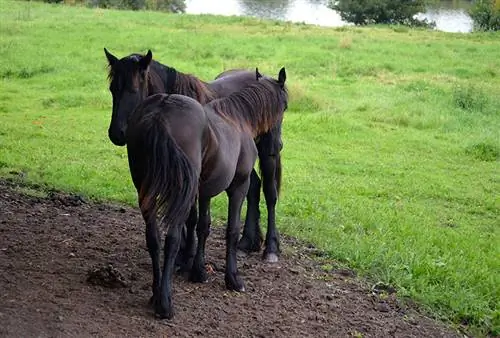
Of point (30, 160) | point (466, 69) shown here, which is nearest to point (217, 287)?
point (30, 160)

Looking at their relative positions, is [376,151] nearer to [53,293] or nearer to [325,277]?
[325,277]

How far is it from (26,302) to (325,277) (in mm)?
2434

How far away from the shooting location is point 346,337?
14.6 feet

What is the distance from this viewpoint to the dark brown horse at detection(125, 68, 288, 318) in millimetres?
3861

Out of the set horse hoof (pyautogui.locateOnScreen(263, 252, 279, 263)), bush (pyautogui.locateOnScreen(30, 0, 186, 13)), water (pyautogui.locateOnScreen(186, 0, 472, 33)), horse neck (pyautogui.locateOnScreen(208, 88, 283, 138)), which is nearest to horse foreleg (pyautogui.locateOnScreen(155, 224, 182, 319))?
horse neck (pyautogui.locateOnScreen(208, 88, 283, 138))

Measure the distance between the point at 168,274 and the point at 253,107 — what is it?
1.50 m

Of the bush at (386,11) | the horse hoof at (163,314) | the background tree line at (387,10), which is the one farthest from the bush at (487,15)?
the horse hoof at (163,314)

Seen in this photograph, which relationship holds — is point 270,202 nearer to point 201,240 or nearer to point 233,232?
point 233,232

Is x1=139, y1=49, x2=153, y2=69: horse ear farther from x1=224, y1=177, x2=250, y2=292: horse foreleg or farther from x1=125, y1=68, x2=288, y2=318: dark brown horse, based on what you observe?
x1=224, y1=177, x2=250, y2=292: horse foreleg

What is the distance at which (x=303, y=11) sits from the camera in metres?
47.7

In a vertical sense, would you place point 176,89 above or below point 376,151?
above

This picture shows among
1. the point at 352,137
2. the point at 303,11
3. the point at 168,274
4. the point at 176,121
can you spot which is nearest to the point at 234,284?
the point at 168,274

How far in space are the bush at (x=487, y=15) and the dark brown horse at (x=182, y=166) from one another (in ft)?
106

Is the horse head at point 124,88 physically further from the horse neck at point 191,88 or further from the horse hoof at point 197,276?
the horse hoof at point 197,276
